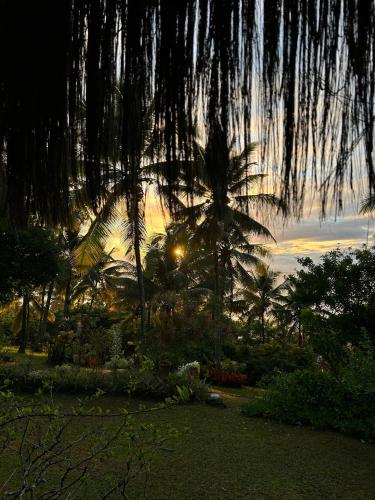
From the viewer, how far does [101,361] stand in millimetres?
15680

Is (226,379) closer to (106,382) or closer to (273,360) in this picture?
(273,360)

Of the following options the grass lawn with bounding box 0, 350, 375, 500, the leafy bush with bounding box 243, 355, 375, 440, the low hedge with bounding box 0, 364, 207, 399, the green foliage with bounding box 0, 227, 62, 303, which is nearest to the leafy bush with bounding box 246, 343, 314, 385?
the low hedge with bounding box 0, 364, 207, 399

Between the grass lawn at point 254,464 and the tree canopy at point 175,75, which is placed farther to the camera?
the grass lawn at point 254,464

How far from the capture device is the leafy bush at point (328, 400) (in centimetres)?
805

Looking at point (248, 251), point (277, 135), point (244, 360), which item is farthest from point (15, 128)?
point (248, 251)

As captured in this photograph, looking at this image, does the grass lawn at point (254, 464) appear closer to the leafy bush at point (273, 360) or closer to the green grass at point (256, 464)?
the green grass at point (256, 464)

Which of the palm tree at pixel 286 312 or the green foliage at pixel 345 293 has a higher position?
the green foliage at pixel 345 293

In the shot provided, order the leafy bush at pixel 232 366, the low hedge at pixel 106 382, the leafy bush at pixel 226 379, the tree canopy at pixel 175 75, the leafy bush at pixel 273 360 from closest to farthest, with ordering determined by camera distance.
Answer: the tree canopy at pixel 175 75, the low hedge at pixel 106 382, the leafy bush at pixel 226 379, the leafy bush at pixel 232 366, the leafy bush at pixel 273 360

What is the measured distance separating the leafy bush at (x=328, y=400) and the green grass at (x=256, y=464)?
32 cm

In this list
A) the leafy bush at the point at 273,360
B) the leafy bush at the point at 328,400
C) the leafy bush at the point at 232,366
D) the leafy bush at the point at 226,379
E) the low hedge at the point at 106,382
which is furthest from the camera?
the leafy bush at the point at 273,360

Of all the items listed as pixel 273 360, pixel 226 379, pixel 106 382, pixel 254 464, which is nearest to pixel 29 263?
pixel 106 382

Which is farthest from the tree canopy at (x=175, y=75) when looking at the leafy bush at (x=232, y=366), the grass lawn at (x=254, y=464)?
the leafy bush at (x=232, y=366)

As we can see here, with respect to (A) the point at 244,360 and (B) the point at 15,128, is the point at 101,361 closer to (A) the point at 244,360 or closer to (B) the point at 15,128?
(A) the point at 244,360

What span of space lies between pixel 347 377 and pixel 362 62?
8.87 m
